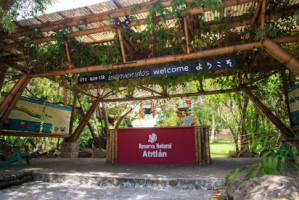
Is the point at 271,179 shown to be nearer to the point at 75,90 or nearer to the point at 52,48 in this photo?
the point at 52,48

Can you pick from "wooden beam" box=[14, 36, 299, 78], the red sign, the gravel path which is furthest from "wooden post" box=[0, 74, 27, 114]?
the red sign

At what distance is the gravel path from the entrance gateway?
2298mm

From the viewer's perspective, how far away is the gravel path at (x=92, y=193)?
3.92 meters

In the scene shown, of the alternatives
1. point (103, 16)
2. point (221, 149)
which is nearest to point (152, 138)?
point (103, 16)

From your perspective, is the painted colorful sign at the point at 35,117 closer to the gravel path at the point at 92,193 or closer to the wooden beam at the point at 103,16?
the wooden beam at the point at 103,16

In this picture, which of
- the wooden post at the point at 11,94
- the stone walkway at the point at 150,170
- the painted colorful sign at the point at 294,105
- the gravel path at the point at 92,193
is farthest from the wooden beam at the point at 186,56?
the gravel path at the point at 92,193

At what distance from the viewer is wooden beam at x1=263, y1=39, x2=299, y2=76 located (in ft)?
14.7

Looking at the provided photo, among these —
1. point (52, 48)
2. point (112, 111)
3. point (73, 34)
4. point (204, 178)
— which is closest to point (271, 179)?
point (204, 178)

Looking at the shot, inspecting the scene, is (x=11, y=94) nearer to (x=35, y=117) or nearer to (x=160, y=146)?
(x=35, y=117)

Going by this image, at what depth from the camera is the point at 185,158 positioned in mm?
6504

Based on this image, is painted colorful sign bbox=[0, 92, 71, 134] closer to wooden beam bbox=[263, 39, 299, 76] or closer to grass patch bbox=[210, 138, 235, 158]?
wooden beam bbox=[263, 39, 299, 76]

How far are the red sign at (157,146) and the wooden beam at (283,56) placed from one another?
9.39ft

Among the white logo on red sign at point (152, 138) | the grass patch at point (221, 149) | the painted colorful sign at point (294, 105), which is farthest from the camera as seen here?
the grass patch at point (221, 149)

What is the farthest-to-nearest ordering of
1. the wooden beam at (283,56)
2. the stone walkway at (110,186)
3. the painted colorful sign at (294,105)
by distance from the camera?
the painted colorful sign at (294,105)
the wooden beam at (283,56)
the stone walkway at (110,186)
